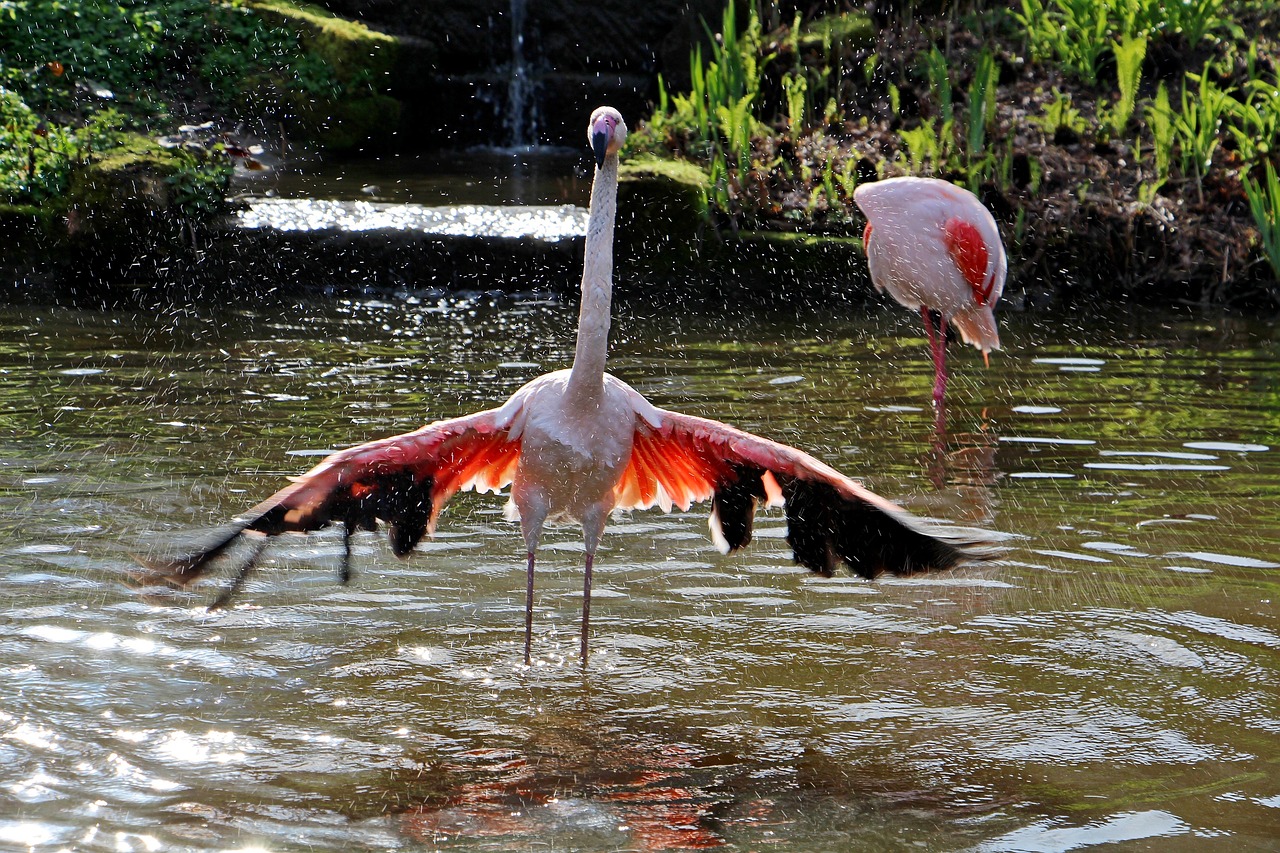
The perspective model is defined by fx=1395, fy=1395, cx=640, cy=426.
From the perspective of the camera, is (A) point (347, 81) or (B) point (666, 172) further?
(A) point (347, 81)

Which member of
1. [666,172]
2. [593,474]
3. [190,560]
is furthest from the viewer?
[666,172]

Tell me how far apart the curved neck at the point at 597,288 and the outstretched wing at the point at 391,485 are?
310mm

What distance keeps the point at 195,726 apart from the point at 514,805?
910 mm

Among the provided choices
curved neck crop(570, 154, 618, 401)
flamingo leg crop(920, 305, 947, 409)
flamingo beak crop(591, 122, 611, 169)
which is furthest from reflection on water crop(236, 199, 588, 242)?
flamingo beak crop(591, 122, 611, 169)

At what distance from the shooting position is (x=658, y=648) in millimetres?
4211

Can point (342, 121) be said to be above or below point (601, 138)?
above

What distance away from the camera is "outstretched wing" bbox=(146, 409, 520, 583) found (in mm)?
3576

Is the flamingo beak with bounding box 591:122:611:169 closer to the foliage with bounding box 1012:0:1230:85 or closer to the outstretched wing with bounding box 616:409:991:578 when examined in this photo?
the outstretched wing with bounding box 616:409:991:578

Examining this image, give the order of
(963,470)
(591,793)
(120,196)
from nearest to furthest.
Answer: (591,793) < (963,470) < (120,196)

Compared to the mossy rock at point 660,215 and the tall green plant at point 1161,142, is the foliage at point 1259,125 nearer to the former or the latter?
the tall green plant at point 1161,142

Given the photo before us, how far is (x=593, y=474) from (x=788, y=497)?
0.60 metres

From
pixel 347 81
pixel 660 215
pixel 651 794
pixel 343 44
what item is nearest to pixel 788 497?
pixel 651 794

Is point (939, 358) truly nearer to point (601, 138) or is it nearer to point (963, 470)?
point (963, 470)

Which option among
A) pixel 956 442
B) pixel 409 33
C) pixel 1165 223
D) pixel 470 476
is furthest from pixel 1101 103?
pixel 470 476
